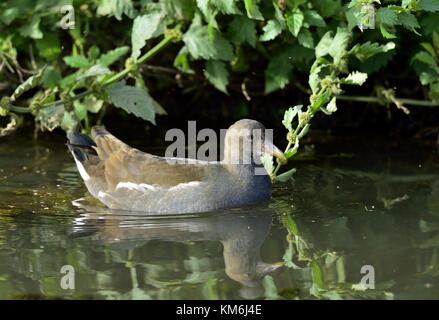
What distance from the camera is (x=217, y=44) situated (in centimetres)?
658

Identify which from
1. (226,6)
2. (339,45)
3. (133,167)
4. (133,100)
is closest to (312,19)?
(339,45)

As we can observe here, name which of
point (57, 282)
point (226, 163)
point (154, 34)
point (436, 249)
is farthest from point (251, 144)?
point (57, 282)

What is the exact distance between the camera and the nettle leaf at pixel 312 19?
244 inches

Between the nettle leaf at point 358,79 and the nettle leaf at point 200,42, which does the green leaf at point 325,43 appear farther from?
the nettle leaf at point 200,42

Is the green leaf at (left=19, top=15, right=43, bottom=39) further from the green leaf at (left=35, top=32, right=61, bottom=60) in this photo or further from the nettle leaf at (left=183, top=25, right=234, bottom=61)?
the nettle leaf at (left=183, top=25, right=234, bottom=61)

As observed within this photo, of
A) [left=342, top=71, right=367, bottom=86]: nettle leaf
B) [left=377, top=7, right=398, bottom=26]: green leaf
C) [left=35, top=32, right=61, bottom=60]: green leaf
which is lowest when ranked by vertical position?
[left=342, top=71, right=367, bottom=86]: nettle leaf

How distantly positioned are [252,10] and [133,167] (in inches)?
49.8

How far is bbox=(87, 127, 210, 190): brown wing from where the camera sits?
5.79 metres

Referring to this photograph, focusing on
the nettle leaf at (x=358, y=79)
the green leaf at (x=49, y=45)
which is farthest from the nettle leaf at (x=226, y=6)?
the green leaf at (x=49, y=45)

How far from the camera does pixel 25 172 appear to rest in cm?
656

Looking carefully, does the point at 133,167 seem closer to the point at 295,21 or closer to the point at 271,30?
the point at 271,30

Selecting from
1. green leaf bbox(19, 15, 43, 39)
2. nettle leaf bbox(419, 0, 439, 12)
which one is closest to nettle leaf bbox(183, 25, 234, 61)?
green leaf bbox(19, 15, 43, 39)
